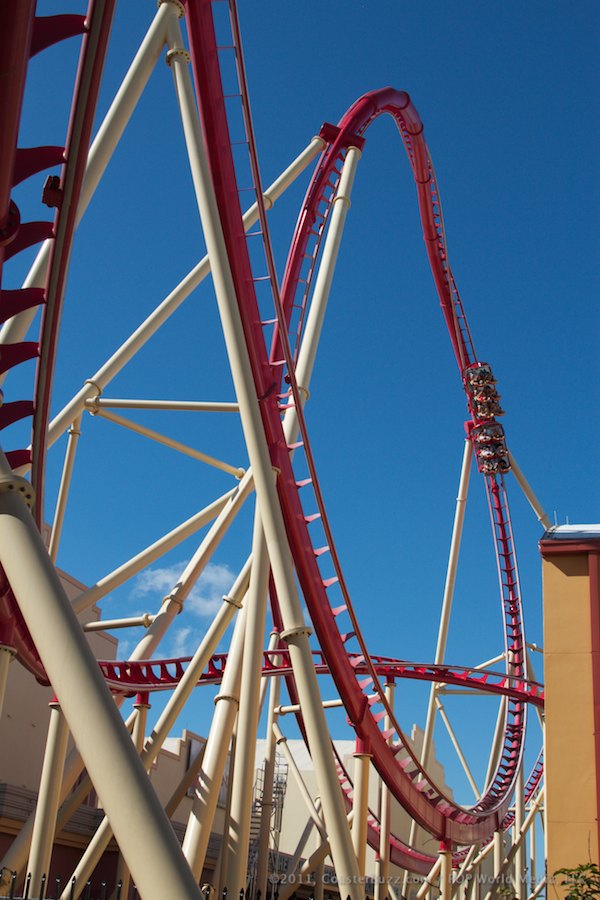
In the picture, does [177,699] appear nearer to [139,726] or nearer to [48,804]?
[48,804]

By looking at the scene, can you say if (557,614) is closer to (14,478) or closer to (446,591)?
(14,478)

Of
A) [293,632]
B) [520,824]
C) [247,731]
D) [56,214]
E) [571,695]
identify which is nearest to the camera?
[56,214]

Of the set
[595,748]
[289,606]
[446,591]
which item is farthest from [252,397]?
[446,591]

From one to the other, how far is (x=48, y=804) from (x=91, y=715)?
4309 mm

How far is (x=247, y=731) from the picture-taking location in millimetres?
5586

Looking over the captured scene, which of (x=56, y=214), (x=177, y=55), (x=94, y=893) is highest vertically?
(x=177, y=55)

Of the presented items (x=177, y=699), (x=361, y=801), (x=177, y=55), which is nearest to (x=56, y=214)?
(x=177, y=55)

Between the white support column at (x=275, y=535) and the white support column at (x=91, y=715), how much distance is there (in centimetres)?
260

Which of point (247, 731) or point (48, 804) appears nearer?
point (247, 731)

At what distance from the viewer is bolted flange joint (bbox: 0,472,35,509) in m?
2.87

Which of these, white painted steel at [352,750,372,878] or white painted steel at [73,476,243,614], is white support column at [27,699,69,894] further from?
white painted steel at [352,750,372,878]

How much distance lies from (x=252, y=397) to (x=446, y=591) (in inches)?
294

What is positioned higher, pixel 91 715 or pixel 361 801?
pixel 361 801

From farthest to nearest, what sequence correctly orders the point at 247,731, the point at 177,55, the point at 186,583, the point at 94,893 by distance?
the point at 94,893
the point at 186,583
the point at 177,55
the point at 247,731
